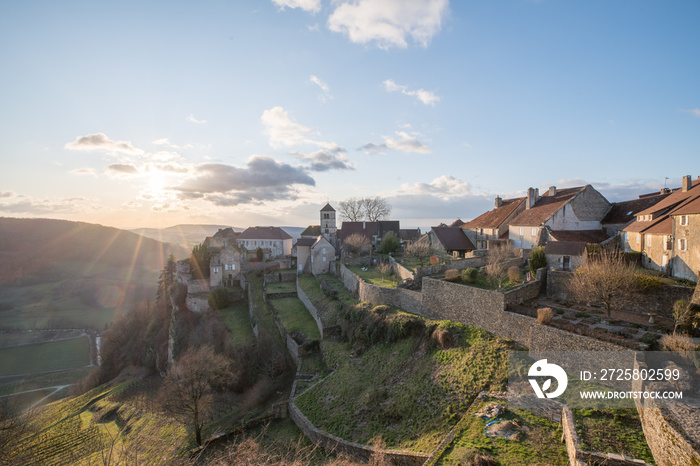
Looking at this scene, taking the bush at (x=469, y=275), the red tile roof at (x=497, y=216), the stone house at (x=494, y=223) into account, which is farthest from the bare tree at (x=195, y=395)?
the red tile roof at (x=497, y=216)

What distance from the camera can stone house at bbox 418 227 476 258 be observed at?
117 feet

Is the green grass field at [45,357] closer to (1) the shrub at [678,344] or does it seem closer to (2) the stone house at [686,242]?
(1) the shrub at [678,344]

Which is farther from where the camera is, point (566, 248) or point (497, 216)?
point (497, 216)

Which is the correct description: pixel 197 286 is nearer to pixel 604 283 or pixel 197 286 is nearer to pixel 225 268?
pixel 225 268

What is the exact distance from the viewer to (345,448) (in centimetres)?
1446

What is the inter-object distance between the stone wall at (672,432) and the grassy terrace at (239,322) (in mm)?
28816

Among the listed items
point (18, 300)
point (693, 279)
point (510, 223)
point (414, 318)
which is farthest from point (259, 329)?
point (18, 300)

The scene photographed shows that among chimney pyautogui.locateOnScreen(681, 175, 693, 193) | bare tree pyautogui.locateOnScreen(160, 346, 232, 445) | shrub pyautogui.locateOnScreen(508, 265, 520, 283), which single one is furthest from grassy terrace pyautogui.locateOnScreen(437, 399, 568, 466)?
chimney pyautogui.locateOnScreen(681, 175, 693, 193)

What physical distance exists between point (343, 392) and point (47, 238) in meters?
163

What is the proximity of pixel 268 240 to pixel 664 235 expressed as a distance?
54.9m

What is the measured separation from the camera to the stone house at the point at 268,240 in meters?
61.8

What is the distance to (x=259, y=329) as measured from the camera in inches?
1232

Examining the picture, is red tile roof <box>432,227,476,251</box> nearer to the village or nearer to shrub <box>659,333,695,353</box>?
the village

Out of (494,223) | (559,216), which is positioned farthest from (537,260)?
(494,223)
